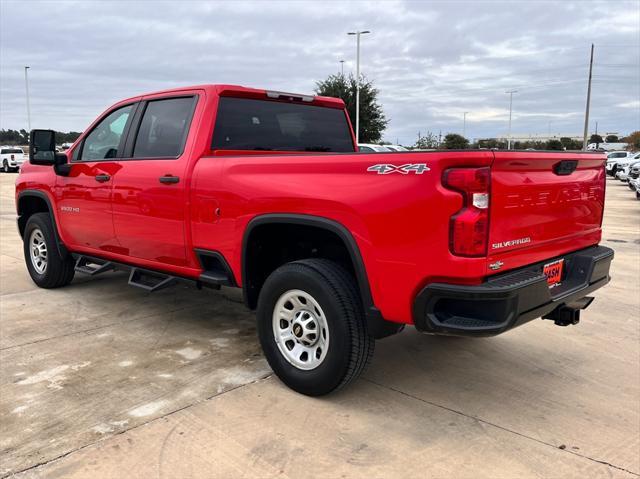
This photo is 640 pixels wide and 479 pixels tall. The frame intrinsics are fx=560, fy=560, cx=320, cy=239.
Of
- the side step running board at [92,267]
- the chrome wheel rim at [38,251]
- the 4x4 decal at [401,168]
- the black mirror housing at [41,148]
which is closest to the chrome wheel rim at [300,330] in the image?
the 4x4 decal at [401,168]

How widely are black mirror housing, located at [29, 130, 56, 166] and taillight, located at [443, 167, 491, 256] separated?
4.15 metres

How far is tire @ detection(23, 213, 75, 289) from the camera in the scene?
592 centimetres

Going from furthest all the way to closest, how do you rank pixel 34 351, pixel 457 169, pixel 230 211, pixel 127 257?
pixel 127 257
pixel 34 351
pixel 230 211
pixel 457 169

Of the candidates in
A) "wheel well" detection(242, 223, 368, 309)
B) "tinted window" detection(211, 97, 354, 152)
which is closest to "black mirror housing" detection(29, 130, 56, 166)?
"tinted window" detection(211, 97, 354, 152)

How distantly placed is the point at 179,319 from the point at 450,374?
97.7 inches

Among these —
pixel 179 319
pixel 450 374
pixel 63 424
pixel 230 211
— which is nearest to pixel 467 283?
pixel 450 374

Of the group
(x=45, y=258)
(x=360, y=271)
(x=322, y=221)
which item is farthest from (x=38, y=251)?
(x=360, y=271)

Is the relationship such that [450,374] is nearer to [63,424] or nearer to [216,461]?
[216,461]

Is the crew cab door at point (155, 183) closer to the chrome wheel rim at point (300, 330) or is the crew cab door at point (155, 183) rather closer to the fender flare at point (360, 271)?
the chrome wheel rim at point (300, 330)

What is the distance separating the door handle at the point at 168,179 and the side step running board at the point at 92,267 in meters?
1.36

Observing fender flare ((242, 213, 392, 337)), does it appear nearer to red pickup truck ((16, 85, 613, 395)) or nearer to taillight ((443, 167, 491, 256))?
red pickup truck ((16, 85, 613, 395))

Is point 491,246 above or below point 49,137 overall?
below

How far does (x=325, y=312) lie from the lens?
329 centimetres

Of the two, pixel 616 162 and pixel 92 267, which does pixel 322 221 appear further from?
pixel 616 162
